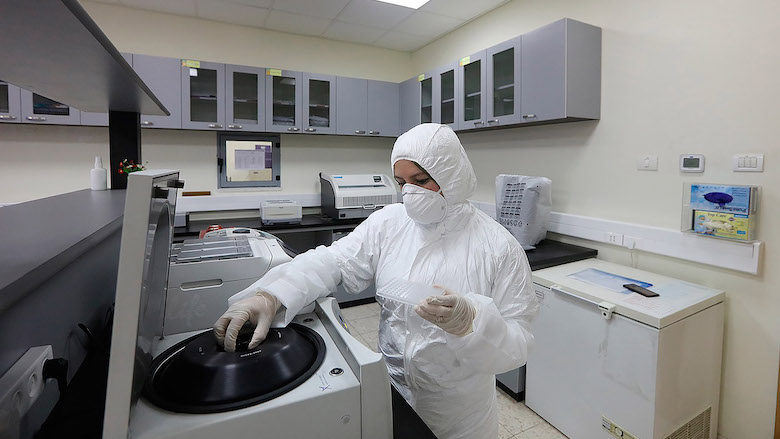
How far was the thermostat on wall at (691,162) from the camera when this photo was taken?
6.70 ft

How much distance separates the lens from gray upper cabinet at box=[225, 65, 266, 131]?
3408mm

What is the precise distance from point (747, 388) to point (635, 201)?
1099 millimetres

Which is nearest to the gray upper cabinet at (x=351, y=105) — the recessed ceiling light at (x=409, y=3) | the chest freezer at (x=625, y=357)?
the recessed ceiling light at (x=409, y=3)

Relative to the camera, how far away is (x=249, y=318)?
875 millimetres

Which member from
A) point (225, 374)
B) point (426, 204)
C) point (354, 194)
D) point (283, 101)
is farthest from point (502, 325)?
point (283, 101)

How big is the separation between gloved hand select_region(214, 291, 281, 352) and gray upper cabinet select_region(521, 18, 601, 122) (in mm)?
2236

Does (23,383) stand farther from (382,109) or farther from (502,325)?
(382,109)

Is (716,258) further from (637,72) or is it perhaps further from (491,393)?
(491,393)

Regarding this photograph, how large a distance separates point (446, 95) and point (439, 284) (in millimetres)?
2720

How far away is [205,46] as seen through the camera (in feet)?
11.8

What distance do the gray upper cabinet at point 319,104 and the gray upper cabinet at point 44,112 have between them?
1791 millimetres

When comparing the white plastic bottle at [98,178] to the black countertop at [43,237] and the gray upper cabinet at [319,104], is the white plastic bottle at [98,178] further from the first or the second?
the gray upper cabinet at [319,104]

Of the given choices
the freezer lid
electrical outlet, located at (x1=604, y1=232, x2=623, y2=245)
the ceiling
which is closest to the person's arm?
the freezer lid

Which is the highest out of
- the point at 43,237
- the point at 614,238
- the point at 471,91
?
the point at 471,91
